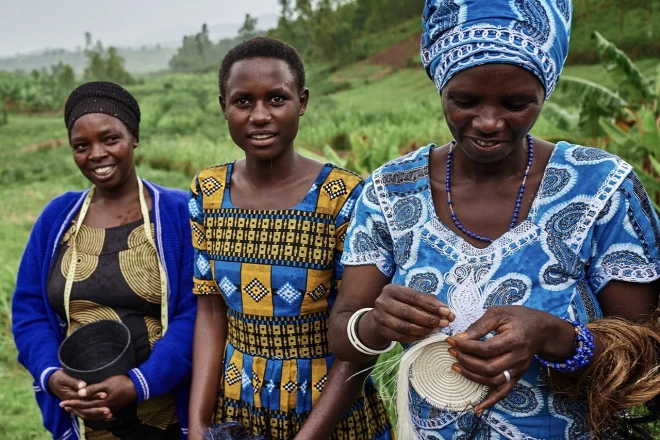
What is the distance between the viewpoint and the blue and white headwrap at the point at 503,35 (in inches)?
54.9

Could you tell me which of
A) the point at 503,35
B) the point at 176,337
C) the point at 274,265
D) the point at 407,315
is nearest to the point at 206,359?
the point at 176,337

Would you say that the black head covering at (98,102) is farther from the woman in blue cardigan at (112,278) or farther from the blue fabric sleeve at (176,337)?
the blue fabric sleeve at (176,337)

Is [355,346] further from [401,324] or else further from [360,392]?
[360,392]

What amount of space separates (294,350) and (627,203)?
3.53ft

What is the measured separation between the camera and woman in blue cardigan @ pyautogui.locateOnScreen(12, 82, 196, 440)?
236 centimetres

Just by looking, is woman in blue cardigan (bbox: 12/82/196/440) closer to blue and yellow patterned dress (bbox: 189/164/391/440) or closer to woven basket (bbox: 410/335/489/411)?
blue and yellow patterned dress (bbox: 189/164/391/440)

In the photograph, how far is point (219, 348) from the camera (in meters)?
2.19

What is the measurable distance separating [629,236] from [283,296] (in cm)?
100

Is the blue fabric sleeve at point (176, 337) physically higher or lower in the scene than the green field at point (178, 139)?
lower

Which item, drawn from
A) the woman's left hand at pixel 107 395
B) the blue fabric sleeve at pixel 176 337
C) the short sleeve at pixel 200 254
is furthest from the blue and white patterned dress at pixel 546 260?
the woman's left hand at pixel 107 395

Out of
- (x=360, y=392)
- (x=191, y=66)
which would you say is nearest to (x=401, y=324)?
(x=360, y=392)

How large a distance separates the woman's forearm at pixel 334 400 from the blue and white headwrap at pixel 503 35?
0.89 m

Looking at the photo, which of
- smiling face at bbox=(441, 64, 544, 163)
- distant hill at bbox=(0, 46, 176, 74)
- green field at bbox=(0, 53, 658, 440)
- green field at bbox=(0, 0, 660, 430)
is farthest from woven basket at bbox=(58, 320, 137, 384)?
distant hill at bbox=(0, 46, 176, 74)

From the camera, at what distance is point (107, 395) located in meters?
2.20
